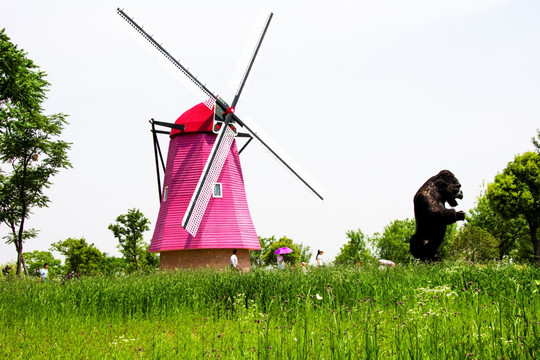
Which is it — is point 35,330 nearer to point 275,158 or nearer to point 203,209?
point 203,209

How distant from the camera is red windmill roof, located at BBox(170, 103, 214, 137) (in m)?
22.9

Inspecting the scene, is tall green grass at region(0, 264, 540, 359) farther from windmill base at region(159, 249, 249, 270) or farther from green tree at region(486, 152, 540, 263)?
green tree at region(486, 152, 540, 263)

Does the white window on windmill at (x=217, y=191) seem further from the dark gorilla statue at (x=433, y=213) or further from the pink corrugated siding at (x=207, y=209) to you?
the dark gorilla statue at (x=433, y=213)

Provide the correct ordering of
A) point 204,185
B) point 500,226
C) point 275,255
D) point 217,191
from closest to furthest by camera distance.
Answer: point 204,185 < point 217,191 < point 500,226 < point 275,255

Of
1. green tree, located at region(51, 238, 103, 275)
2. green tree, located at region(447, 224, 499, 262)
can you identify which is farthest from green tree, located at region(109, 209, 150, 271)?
green tree, located at region(447, 224, 499, 262)

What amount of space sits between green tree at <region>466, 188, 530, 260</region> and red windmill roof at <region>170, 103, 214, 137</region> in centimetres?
3134

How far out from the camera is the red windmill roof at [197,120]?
22.9m

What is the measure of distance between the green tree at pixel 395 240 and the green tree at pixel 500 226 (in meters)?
6.34

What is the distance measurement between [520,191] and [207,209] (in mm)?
23898

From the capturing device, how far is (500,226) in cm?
4628

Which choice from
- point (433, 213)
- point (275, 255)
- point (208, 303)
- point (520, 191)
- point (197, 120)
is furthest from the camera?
point (275, 255)

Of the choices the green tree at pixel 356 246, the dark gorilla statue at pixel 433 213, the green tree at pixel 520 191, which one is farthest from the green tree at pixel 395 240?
the dark gorilla statue at pixel 433 213

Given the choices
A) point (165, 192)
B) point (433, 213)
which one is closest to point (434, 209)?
point (433, 213)

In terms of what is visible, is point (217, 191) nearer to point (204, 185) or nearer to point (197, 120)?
point (204, 185)
